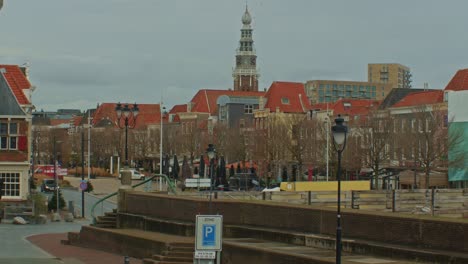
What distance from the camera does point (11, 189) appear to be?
66.8 meters

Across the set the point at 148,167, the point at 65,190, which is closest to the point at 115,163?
the point at 148,167

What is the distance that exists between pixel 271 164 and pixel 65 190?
2001cm

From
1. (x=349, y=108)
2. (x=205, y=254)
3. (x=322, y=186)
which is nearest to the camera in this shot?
(x=205, y=254)

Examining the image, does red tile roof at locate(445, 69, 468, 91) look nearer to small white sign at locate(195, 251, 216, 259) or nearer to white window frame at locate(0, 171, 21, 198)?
white window frame at locate(0, 171, 21, 198)

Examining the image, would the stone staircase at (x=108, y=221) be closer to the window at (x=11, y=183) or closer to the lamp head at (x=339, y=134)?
the window at (x=11, y=183)

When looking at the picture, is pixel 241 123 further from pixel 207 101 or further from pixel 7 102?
pixel 7 102

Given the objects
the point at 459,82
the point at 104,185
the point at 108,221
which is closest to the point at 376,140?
the point at 459,82

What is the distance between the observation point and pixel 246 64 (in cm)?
18762

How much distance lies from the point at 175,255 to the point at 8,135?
36.6 meters

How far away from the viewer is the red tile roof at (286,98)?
127750mm

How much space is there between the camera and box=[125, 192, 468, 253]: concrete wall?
27.0m

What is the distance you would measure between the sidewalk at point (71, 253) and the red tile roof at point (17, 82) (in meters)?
24.6

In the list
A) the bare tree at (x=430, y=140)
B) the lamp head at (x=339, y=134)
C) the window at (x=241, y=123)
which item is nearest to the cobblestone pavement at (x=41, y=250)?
the lamp head at (x=339, y=134)

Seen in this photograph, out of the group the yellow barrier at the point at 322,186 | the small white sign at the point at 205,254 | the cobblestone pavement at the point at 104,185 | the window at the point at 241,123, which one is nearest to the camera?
the small white sign at the point at 205,254
